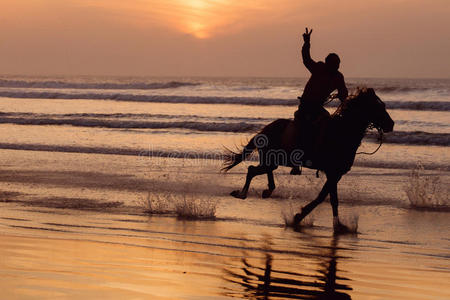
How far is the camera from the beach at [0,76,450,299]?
701cm

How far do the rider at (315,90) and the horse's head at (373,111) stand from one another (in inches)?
11.8

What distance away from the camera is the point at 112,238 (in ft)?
30.3

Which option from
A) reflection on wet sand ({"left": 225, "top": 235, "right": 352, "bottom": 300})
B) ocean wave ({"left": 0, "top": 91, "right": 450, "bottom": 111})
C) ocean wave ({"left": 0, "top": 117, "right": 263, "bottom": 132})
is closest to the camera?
reflection on wet sand ({"left": 225, "top": 235, "right": 352, "bottom": 300})

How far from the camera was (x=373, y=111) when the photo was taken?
34.6 ft

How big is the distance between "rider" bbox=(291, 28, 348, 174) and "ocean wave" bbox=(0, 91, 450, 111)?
27125 millimetres

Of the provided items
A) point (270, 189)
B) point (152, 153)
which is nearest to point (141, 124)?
point (152, 153)

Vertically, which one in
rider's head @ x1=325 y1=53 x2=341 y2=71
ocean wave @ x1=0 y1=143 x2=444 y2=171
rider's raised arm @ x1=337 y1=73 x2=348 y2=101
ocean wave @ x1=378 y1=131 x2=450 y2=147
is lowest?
ocean wave @ x1=0 y1=143 x2=444 y2=171

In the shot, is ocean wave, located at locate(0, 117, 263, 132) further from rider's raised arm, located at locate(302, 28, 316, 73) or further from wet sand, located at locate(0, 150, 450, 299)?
rider's raised arm, located at locate(302, 28, 316, 73)

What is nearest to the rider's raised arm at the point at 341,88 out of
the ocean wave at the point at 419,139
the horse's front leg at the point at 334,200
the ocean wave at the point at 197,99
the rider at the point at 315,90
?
the rider at the point at 315,90

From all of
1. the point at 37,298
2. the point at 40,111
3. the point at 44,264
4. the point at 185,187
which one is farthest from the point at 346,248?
the point at 40,111

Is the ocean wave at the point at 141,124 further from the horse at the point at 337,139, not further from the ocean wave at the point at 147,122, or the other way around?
the horse at the point at 337,139

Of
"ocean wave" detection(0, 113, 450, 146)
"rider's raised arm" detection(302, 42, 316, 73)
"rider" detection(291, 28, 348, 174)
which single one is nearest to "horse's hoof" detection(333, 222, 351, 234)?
"rider" detection(291, 28, 348, 174)

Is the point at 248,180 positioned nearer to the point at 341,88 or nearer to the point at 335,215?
the point at 335,215

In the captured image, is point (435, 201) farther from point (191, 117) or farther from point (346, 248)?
point (191, 117)
